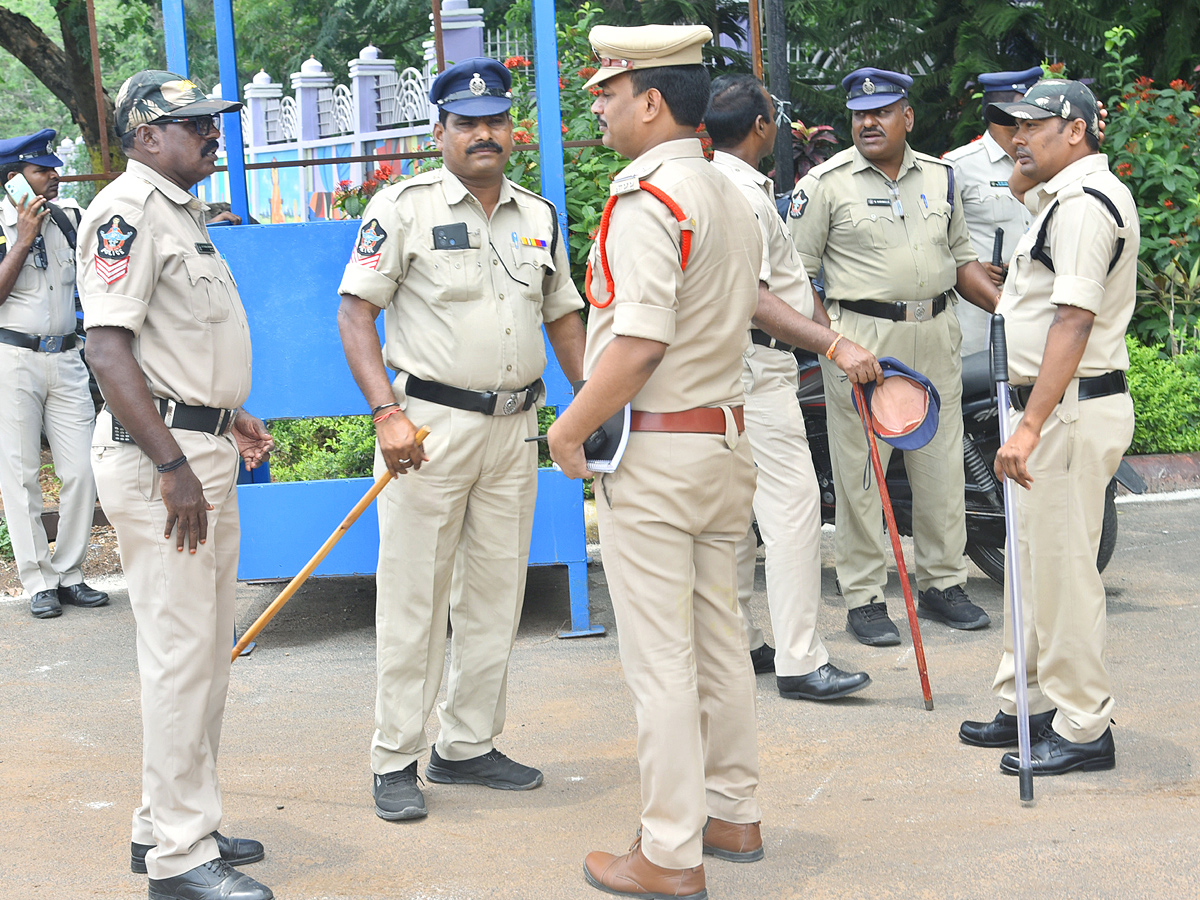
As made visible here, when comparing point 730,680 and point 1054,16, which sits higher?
point 1054,16

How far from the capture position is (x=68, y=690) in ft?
15.2

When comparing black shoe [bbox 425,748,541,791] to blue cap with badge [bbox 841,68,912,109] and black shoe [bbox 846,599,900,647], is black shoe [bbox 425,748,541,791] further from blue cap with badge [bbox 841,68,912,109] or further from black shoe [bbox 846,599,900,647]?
blue cap with badge [bbox 841,68,912,109]

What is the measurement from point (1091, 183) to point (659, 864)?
2.06 meters

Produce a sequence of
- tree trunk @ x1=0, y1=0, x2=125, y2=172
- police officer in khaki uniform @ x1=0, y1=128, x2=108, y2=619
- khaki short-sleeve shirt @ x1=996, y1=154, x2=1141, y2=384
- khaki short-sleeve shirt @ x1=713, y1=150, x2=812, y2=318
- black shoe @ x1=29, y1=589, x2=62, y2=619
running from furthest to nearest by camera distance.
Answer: tree trunk @ x1=0, y1=0, x2=125, y2=172 → police officer in khaki uniform @ x1=0, y1=128, x2=108, y2=619 → black shoe @ x1=29, y1=589, x2=62, y2=619 → khaki short-sleeve shirt @ x1=713, y1=150, x2=812, y2=318 → khaki short-sleeve shirt @ x1=996, y1=154, x2=1141, y2=384

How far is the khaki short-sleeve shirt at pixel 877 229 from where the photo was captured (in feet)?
16.0

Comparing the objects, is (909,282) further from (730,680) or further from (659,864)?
(659,864)

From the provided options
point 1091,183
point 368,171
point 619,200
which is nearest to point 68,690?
point 619,200

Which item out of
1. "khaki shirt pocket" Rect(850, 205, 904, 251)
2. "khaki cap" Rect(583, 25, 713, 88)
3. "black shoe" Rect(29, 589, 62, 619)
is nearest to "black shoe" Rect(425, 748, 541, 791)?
"khaki cap" Rect(583, 25, 713, 88)

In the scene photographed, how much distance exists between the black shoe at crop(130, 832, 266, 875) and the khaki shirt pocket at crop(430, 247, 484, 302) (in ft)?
4.87

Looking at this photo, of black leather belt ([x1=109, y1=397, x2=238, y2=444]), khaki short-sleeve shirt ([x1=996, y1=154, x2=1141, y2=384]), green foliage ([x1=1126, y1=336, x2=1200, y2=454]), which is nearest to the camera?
black leather belt ([x1=109, y1=397, x2=238, y2=444])

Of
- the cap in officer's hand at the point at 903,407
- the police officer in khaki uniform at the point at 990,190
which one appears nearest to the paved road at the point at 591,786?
the cap in officer's hand at the point at 903,407

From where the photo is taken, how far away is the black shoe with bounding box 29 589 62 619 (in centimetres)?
561

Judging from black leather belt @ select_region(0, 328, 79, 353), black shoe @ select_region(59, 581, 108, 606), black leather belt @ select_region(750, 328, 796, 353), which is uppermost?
black leather belt @ select_region(750, 328, 796, 353)

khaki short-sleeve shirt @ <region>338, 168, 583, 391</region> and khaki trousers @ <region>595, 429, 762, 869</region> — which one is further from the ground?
khaki short-sleeve shirt @ <region>338, 168, 583, 391</region>
